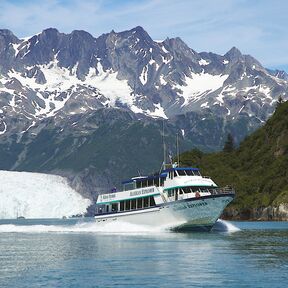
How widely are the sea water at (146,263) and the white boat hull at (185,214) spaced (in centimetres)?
896

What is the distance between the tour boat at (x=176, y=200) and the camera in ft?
315

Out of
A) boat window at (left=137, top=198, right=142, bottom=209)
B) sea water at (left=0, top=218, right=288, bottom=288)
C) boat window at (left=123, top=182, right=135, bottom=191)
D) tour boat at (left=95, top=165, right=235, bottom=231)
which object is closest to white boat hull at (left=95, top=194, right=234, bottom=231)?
tour boat at (left=95, top=165, right=235, bottom=231)

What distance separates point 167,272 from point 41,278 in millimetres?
8776

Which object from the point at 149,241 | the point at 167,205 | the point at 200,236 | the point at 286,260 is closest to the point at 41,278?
the point at 286,260

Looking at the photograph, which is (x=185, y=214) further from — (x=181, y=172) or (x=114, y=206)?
(x=114, y=206)

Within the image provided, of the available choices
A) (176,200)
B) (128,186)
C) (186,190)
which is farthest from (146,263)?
(128,186)

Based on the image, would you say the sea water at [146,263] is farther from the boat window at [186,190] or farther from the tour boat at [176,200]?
the boat window at [186,190]

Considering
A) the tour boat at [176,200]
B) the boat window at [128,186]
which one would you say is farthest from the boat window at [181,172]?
the boat window at [128,186]

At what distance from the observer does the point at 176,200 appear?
96500 millimetres

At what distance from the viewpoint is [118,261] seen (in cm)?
6009

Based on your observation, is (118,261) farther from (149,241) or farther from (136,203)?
(136,203)

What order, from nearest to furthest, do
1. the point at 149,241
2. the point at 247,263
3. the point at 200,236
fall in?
the point at 247,263 → the point at 149,241 → the point at 200,236

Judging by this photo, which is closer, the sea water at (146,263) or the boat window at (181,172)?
the sea water at (146,263)

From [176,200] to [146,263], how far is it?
127ft
